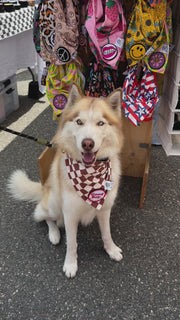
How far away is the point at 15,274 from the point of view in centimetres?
145

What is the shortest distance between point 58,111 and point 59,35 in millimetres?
464

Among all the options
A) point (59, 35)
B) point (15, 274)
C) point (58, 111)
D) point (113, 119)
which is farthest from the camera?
point (58, 111)

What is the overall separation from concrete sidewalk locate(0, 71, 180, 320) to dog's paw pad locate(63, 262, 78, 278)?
0.03 metres

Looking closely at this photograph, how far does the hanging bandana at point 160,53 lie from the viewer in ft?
5.04

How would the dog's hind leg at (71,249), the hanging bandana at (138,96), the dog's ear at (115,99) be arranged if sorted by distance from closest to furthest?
the dog's ear at (115,99)
the dog's hind leg at (71,249)
the hanging bandana at (138,96)

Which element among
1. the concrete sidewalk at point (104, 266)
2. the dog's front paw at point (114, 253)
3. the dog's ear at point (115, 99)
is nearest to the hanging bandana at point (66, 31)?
the dog's ear at point (115, 99)

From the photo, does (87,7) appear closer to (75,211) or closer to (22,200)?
(75,211)

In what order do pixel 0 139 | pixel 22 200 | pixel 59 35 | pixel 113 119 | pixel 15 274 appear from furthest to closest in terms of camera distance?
pixel 0 139 < pixel 22 200 < pixel 59 35 < pixel 15 274 < pixel 113 119

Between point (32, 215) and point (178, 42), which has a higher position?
point (178, 42)

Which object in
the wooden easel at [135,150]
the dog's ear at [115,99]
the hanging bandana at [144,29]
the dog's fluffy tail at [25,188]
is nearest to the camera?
the dog's ear at [115,99]

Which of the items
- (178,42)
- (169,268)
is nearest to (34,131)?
(178,42)

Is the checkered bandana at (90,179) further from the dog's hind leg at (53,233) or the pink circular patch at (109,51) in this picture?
the pink circular patch at (109,51)

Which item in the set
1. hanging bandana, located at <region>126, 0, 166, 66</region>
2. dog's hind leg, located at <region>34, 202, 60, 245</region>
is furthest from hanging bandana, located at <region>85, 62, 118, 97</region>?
dog's hind leg, located at <region>34, 202, 60, 245</region>

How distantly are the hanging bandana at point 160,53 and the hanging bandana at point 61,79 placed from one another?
0.44 meters
